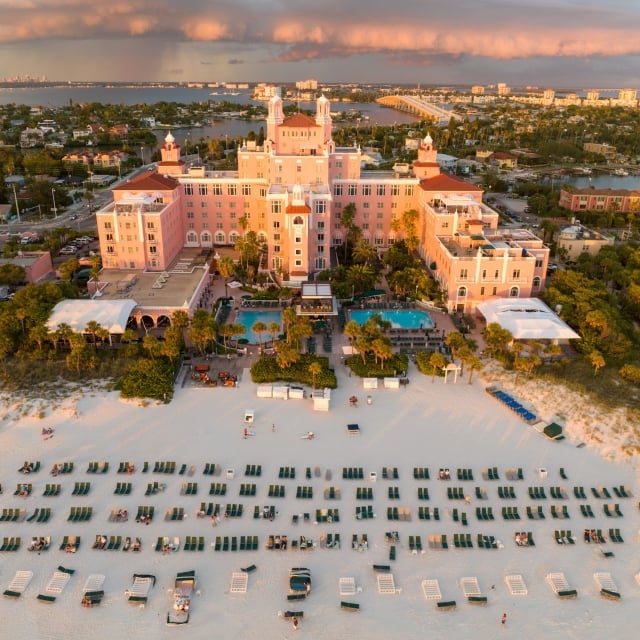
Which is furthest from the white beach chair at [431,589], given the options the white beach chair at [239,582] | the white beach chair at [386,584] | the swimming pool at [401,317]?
the swimming pool at [401,317]

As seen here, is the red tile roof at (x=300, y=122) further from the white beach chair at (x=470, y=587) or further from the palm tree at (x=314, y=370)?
the white beach chair at (x=470, y=587)

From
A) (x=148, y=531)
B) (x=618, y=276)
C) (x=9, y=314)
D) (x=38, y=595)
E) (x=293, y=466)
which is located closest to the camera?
(x=38, y=595)

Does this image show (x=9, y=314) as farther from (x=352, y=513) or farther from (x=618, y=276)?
(x=618, y=276)

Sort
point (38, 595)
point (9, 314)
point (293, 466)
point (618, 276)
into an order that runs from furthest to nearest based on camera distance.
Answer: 1. point (618, 276)
2. point (9, 314)
3. point (293, 466)
4. point (38, 595)

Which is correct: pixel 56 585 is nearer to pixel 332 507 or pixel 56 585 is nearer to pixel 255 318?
pixel 332 507

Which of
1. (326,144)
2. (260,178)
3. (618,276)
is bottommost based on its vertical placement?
(618,276)

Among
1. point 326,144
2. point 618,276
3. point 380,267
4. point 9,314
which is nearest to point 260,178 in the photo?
point 326,144

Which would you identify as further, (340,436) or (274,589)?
(340,436)
